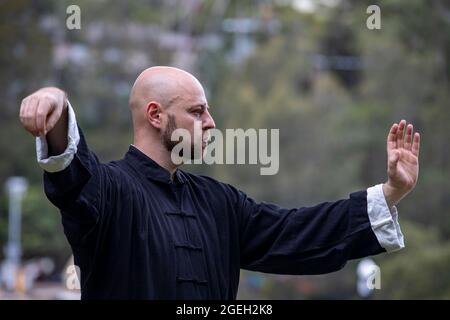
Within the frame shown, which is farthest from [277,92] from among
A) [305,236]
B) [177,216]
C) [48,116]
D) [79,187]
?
[48,116]

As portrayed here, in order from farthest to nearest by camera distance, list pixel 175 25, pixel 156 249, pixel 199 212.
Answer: pixel 175 25 < pixel 199 212 < pixel 156 249

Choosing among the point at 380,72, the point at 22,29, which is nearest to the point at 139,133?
the point at 22,29

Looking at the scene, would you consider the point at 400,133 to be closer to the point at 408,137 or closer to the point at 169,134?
the point at 408,137

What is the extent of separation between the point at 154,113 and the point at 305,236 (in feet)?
3.04

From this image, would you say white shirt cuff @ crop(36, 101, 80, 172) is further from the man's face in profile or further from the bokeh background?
the bokeh background

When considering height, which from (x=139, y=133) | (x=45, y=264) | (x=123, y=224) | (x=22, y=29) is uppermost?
(x=22, y=29)

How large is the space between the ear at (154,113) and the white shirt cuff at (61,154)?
0.72m

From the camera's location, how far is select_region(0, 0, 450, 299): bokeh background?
34625mm

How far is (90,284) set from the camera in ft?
16.4

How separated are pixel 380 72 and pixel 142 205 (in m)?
44.6

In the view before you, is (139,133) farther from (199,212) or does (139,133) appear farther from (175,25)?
(175,25)

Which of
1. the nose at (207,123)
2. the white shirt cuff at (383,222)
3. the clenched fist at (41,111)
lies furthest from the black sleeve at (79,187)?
the white shirt cuff at (383,222)

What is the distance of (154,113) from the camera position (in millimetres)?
5301

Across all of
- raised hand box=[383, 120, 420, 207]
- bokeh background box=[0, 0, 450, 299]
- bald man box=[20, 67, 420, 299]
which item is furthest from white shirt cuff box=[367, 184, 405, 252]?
bokeh background box=[0, 0, 450, 299]
